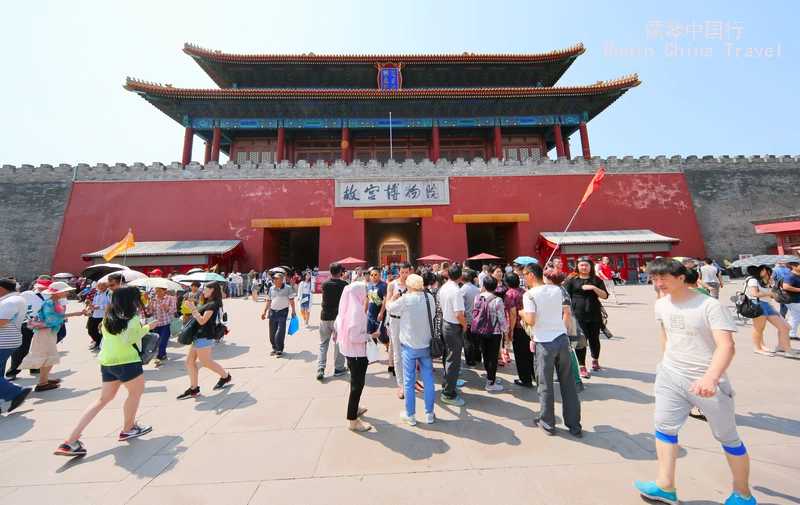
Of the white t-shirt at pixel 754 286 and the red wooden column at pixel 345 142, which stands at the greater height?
the red wooden column at pixel 345 142

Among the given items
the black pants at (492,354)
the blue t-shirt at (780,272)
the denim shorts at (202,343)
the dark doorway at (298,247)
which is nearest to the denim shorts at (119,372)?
the denim shorts at (202,343)

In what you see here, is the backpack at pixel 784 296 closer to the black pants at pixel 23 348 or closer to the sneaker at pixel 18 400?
the sneaker at pixel 18 400

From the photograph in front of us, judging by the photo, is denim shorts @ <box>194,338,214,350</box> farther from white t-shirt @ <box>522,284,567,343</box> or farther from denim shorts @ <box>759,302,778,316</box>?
denim shorts @ <box>759,302,778,316</box>

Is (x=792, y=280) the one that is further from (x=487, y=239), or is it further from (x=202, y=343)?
(x=487, y=239)

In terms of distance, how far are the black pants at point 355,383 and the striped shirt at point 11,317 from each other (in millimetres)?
3736

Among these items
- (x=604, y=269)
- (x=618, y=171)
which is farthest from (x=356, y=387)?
(x=618, y=171)

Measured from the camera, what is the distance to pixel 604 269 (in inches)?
301

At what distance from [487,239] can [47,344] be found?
18.4m

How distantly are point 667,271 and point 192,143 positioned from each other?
2110 centimetres

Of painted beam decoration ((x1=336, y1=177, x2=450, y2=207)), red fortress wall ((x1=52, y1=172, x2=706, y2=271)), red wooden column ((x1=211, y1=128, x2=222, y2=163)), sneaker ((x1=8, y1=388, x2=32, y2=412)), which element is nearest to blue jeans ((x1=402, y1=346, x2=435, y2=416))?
sneaker ((x1=8, y1=388, x2=32, y2=412))

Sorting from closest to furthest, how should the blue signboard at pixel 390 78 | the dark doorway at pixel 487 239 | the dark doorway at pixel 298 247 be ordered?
the dark doorway at pixel 487 239, the dark doorway at pixel 298 247, the blue signboard at pixel 390 78

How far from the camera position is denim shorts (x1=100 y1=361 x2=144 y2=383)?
2.63m

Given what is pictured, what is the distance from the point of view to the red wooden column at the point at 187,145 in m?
16.8

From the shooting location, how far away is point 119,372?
2.63 metres
